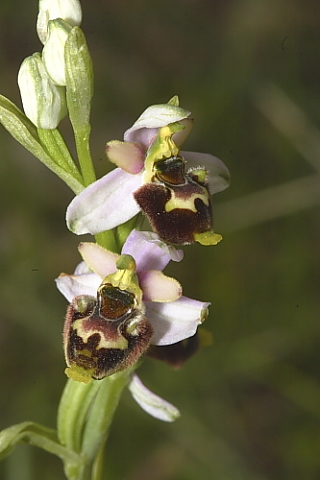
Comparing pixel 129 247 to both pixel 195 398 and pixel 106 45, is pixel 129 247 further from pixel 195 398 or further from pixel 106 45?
pixel 106 45

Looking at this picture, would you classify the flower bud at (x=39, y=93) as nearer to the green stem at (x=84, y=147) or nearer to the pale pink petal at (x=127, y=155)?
the green stem at (x=84, y=147)

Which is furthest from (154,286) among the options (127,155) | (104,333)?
(127,155)

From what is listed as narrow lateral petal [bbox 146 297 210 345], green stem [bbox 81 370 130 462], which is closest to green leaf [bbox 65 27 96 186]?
narrow lateral petal [bbox 146 297 210 345]

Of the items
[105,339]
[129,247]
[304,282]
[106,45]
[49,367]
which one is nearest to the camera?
[105,339]

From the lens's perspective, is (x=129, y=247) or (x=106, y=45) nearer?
(x=129, y=247)

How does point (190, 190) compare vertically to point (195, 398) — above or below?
above

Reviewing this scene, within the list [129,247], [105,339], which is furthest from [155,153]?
[105,339]

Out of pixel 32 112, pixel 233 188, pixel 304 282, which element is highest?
pixel 32 112
